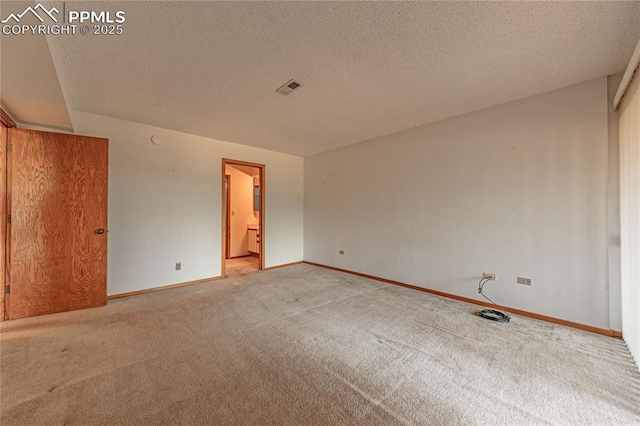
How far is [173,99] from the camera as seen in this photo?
284 centimetres

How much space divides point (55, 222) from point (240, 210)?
13.4ft

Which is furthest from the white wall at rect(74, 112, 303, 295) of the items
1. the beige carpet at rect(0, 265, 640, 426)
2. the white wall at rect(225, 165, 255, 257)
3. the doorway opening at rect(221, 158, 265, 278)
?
the white wall at rect(225, 165, 255, 257)

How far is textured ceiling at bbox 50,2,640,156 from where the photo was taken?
64.5 inches

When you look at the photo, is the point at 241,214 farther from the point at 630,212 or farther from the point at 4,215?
the point at 630,212

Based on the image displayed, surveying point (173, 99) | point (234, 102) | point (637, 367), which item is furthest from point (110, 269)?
point (637, 367)

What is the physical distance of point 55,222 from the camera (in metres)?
2.88

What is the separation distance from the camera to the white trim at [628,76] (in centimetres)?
176

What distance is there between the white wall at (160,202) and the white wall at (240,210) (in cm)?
202

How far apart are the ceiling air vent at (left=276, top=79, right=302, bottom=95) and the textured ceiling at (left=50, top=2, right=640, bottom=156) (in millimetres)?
65

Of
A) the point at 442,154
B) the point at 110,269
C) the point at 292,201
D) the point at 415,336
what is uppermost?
the point at 442,154

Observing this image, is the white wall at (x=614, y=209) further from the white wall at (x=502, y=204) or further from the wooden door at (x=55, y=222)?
the wooden door at (x=55, y=222)

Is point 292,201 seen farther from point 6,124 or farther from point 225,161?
point 6,124

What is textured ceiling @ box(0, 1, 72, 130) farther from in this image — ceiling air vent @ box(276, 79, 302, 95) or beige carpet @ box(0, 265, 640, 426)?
beige carpet @ box(0, 265, 640, 426)

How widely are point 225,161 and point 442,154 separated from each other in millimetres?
3710
